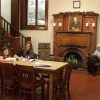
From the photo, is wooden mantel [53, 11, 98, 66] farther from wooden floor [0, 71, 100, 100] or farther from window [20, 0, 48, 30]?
wooden floor [0, 71, 100, 100]

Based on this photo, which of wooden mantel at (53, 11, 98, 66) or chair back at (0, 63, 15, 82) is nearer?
chair back at (0, 63, 15, 82)

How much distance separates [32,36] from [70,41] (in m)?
1.83

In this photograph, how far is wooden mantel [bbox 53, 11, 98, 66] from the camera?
8.10 metres

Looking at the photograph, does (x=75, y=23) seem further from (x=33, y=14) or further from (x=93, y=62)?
(x=33, y=14)

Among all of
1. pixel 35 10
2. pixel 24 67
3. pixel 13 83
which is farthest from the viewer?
pixel 35 10

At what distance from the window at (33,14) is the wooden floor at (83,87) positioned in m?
2.88

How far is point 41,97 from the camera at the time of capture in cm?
482

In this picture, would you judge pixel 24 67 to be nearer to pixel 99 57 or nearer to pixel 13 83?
pixel 13 83

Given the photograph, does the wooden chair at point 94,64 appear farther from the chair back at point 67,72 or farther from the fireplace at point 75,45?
the chair back at point 67,72

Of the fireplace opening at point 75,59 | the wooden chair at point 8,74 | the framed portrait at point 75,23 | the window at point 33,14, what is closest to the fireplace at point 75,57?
the fireplace opening at point 75,59

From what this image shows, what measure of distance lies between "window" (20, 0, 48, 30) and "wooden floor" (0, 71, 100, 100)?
9.45 ft

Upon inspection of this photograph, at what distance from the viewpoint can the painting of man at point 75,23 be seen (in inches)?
325

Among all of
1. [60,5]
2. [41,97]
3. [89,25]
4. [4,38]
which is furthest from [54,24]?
[41,97]

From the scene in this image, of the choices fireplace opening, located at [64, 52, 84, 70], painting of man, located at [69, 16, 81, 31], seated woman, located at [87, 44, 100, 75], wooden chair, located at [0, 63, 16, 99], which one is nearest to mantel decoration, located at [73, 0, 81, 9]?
painting of man, located at [69, 16, 81, 31]
